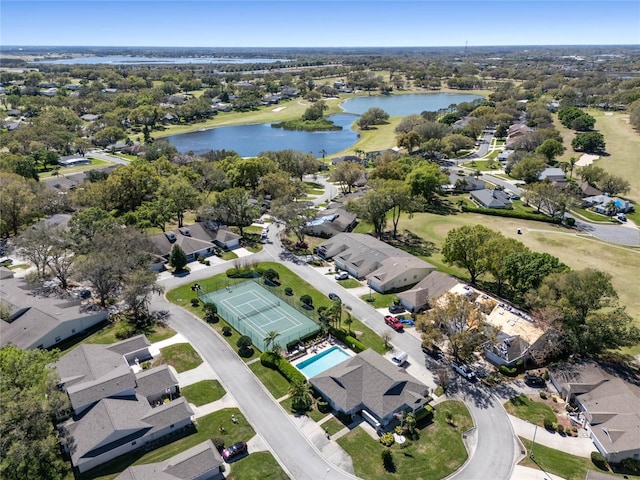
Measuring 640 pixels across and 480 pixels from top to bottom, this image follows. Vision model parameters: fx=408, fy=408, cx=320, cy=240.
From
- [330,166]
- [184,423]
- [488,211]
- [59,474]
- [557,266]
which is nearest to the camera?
[59,474]

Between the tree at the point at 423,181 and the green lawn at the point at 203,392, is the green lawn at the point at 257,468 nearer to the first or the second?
the green lawn at the point at 203,392

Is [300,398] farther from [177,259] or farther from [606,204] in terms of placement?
[606,204]

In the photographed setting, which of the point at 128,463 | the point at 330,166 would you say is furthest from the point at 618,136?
the point at 128,463

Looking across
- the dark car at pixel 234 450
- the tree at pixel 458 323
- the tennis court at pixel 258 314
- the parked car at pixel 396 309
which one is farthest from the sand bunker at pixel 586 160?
the dark car at pixel 234 450

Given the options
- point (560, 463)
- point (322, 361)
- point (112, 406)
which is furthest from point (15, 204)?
point (560, 463)

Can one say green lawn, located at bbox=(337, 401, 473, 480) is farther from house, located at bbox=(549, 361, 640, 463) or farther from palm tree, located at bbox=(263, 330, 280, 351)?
palm tree, located at bbox=(263, 330, 280, 351)

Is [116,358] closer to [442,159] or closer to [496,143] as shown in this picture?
[442,159]

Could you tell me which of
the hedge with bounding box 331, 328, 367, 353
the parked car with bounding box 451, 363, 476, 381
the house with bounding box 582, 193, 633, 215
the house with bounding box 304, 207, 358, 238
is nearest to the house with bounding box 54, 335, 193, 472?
the hedge with bounding box 331, 328, 367, 353
